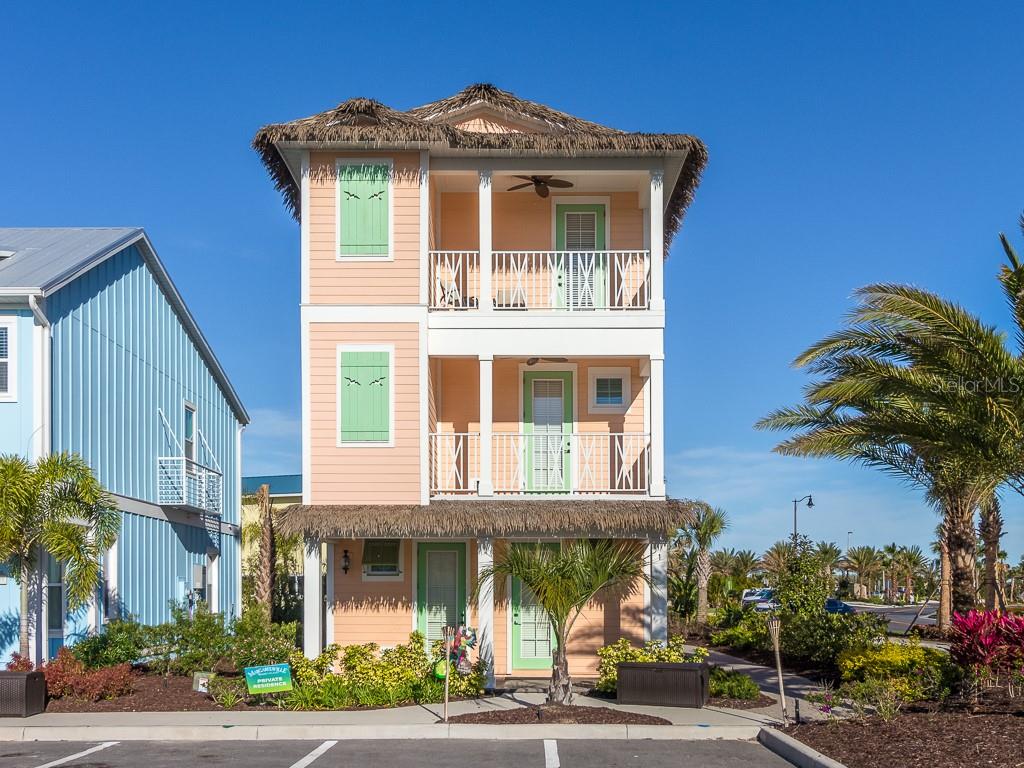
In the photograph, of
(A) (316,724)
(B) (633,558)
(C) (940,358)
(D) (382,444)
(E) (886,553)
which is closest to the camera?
(A) (316,724)

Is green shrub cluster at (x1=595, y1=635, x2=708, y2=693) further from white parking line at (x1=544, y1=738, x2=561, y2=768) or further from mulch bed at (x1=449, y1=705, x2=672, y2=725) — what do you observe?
white parking line at (x1=544, y1=738, x2=561, y2=768)

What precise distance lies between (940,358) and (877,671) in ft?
15.5

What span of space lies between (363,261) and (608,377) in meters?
4.82

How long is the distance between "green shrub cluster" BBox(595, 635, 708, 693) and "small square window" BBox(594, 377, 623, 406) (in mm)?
4743

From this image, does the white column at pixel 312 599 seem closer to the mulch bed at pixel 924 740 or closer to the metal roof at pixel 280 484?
the mulch bed at pixel 924 740

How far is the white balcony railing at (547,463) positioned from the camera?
1823cm

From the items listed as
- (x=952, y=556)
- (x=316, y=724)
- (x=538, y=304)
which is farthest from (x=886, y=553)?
(x=316, y=724)

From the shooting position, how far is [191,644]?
57.9ft

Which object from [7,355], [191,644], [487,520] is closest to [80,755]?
[191,644]

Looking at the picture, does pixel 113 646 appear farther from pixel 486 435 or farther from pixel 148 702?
pixel 486 435

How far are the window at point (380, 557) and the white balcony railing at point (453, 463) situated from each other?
1.28 m

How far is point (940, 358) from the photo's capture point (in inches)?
594

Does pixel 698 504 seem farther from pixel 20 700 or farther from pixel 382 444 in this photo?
pixel 20 700

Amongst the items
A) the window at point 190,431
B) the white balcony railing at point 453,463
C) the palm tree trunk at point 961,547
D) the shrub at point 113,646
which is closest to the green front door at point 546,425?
the white balcony railing at point 453,463
